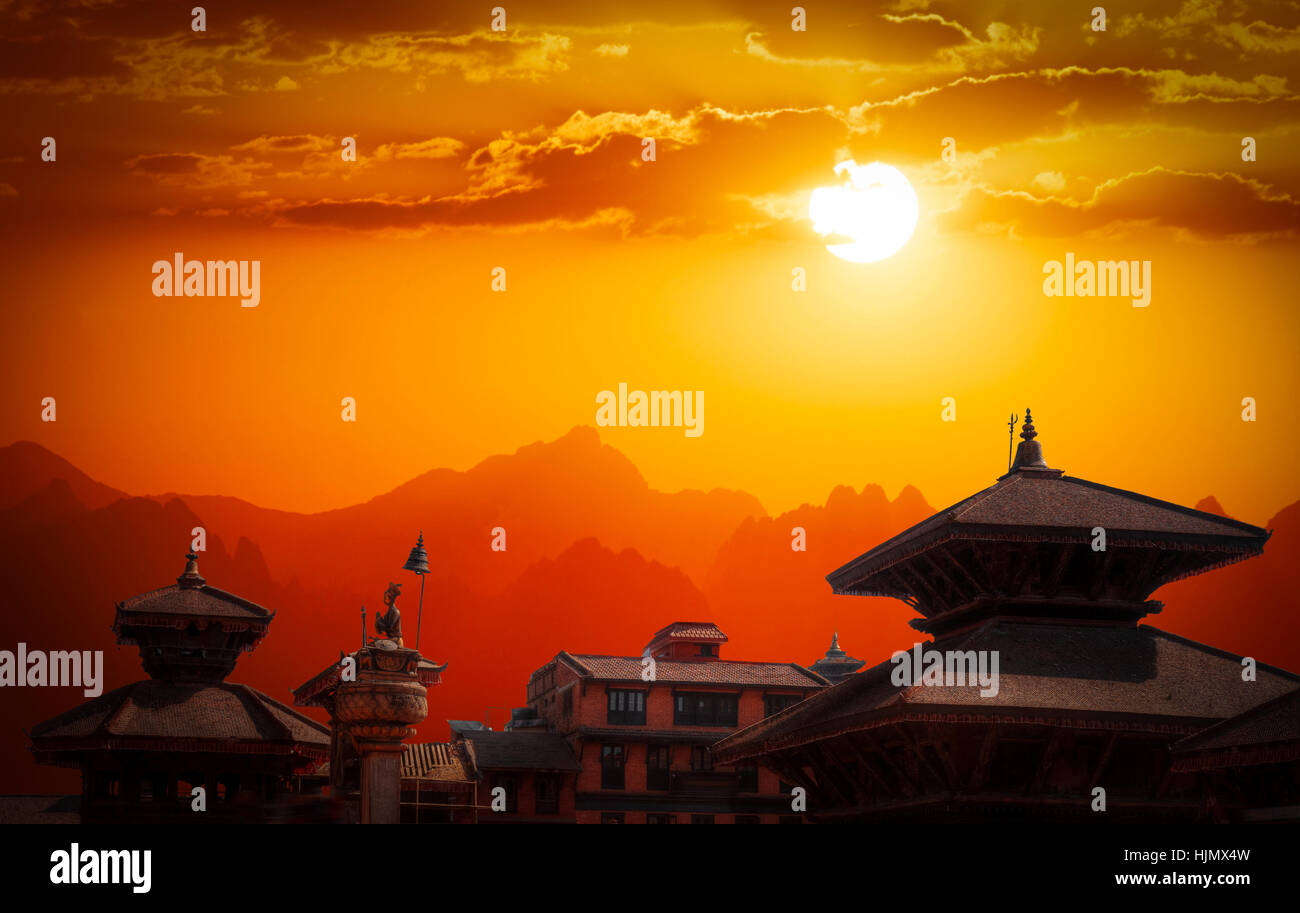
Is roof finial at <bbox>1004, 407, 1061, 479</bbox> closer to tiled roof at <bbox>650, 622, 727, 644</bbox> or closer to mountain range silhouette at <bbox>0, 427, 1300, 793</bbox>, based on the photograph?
tiled roof at <bbox>650, 622, 727, 644</bbox>

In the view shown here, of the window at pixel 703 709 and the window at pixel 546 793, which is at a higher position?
the window at pixel 703 709

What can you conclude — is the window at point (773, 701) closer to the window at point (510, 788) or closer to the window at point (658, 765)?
the window at point (658, 765)

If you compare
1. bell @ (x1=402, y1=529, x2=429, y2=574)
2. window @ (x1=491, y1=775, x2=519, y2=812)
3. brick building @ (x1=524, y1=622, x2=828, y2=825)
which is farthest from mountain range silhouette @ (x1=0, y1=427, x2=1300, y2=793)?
bell @ (x1=402, y1=529, x2=429, y2=574)

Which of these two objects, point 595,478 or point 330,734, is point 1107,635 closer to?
point 330,734

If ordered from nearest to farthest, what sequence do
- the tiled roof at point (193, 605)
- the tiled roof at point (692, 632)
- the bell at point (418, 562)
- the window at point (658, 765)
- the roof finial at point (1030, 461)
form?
the roof finial at point (1030, 461) < the tiled roof at point (193, 605) < the bell at point (418, 562) < the window at point (658, 765) < the tiled roof at point (692, 632)

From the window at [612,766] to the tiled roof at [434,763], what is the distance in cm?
936

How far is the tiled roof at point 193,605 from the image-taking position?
1871 inches

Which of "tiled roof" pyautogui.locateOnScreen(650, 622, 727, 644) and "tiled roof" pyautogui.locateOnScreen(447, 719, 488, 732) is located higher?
"tiled roof" pyautogui.locateOnScreen(650, 622, 727, 644)

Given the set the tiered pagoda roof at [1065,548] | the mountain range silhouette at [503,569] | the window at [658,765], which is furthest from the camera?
the mountain range silhouette at [503,569]

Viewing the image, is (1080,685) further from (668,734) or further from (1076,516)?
(668,734)

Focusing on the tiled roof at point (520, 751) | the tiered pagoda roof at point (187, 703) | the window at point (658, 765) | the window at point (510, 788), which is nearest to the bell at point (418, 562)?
the tiered pagoda roof at point (187, 703)

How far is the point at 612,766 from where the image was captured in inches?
2461

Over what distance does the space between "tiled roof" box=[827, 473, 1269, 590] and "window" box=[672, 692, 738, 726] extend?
34.3m

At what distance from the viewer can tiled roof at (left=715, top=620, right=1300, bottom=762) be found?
2580 cm
